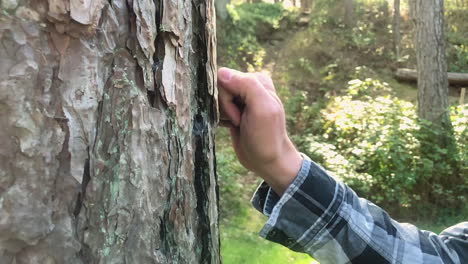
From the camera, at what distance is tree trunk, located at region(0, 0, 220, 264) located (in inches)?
24.8

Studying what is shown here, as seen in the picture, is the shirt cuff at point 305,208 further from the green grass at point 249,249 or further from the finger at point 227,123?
the green grass at point 249,249

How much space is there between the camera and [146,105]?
0.77 metres

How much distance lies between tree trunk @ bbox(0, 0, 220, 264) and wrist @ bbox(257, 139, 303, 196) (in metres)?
0.29

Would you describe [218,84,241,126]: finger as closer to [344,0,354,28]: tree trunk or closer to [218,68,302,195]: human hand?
[218,68,302,195]: human hand

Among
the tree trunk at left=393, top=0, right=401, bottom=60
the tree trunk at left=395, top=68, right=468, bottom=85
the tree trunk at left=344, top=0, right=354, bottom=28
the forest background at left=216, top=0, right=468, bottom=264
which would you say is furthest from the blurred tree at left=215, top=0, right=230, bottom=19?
the tree trunk at left=393, top=0, right=401, bottom=60

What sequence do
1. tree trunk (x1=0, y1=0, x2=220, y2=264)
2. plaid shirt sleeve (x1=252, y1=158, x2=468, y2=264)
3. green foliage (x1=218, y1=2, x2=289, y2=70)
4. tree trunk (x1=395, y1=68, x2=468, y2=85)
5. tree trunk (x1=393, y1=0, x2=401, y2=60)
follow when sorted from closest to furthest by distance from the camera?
1. tree trunk (x1=0, y1=0, x2=220, y2=264)
2. plaid shirt sleeve (x1=252, y1=158, x2=468, y2=264)
3. tree trunk (x1=395, y1=68, x2=468, y2=85)
4. green foliage (x1=218, y1=2, x2=289, y2=70)
5. tree trunk (x1=393, y1=0, x2=401, y2=60)

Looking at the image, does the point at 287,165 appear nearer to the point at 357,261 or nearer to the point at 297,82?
the point at 357,261

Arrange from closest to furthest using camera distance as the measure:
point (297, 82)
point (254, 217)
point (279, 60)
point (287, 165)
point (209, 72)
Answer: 1. point (209, 72)
2. point (287, 165)
3. point (254, 217)
4. point (297, 82)
5. point (279, 60)

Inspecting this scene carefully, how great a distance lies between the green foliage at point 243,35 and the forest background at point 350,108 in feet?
0.09

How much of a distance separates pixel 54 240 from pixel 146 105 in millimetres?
256

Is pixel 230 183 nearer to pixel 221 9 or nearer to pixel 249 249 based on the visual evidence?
pixel 249 249

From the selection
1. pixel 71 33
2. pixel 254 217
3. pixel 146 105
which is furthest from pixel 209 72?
pixel 254 217

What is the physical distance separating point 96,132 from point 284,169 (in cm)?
56

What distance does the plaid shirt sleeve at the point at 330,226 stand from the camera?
1.16 meters
